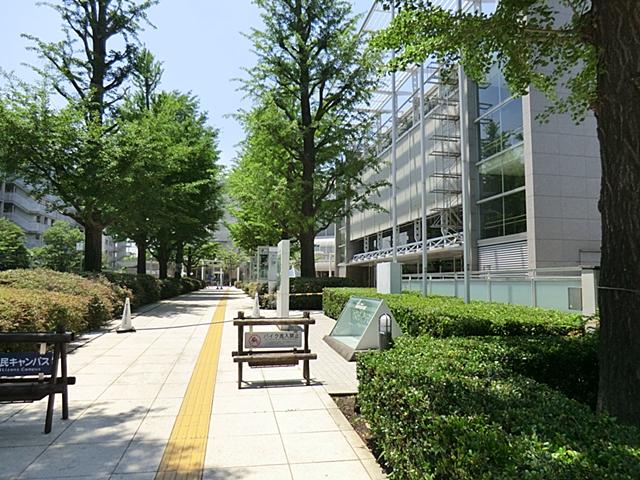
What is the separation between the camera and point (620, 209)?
3.72 meters

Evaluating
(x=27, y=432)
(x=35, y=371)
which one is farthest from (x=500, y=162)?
(x=27, y=432)

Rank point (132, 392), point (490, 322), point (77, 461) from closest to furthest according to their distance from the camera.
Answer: point (77, 461), point (132, 392), point (490, 322)

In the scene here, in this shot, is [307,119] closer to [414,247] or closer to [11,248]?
[414,247]

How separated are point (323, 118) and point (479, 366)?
723 inches

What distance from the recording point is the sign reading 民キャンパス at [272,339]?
655cm

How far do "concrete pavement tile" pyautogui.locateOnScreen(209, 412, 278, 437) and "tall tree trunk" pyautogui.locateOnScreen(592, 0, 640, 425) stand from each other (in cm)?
300

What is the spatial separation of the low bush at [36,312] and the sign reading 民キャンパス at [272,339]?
2.38m

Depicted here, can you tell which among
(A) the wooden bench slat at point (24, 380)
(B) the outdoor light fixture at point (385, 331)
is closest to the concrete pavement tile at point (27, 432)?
(A) the wooden bench slat at point (24, 380)

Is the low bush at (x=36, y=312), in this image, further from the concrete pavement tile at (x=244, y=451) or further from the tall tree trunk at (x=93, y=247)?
the tall tree trunk at (x=93, y=247)

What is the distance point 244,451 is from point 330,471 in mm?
846

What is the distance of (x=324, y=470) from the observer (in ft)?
12.1

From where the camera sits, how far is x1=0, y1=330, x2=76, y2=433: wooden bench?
4.53 m

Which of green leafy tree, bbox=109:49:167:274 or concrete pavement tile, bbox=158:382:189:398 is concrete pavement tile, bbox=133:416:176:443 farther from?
green leafy tree, bbox=109:49:167:274

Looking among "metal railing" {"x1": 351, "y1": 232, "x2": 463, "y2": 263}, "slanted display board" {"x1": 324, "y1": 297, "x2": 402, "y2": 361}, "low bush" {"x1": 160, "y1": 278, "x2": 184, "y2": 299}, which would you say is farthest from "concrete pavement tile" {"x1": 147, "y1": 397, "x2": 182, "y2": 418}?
"metal railing" {"x1": 351, "y1": 232, "x2": 463, "y2": 263}
